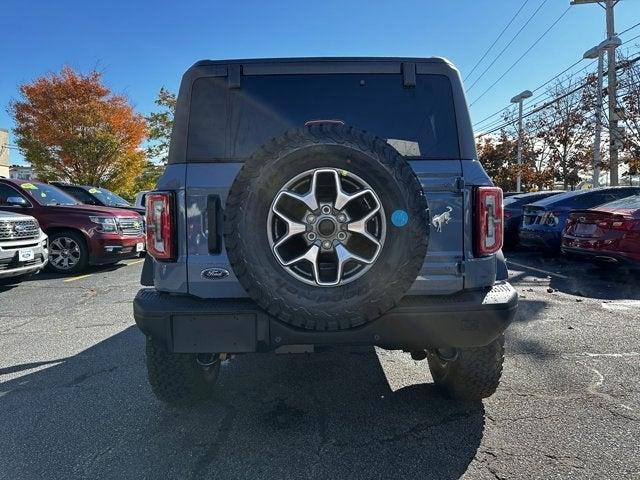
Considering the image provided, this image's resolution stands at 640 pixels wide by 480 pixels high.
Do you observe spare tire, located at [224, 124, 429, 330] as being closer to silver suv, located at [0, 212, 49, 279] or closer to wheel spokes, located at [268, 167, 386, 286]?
wheel spokes, located at [268, 167, 386, 286]

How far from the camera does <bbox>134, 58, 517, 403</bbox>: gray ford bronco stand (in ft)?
7.14

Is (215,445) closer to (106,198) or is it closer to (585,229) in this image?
(585,229)

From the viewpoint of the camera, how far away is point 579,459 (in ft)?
7.70

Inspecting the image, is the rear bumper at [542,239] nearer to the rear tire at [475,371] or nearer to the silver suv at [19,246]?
the rear tire at [475,371]

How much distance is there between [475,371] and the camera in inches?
110

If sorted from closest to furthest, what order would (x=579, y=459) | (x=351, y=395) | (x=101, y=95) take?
1. (x=579, y=459)
2. (x=351, y=395)
3. (x=101, y=95)

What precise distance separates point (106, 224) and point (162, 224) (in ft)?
22.4

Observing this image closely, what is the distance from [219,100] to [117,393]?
216cm

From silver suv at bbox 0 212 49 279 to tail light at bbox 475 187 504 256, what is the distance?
6.44 meters

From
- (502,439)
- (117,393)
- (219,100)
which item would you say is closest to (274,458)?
(502,439)

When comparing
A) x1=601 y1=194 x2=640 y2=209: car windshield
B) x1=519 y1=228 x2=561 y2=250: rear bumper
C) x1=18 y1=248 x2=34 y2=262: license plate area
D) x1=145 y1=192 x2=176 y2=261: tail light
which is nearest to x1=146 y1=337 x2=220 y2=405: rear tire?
x1=145 y1=192 x2=176 y2=261: tail light

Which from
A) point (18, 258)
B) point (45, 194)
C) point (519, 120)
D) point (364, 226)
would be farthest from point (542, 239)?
point (519, 120)

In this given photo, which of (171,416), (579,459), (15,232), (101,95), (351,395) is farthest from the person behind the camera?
(101,95)

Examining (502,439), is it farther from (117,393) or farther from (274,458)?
(117,393)
